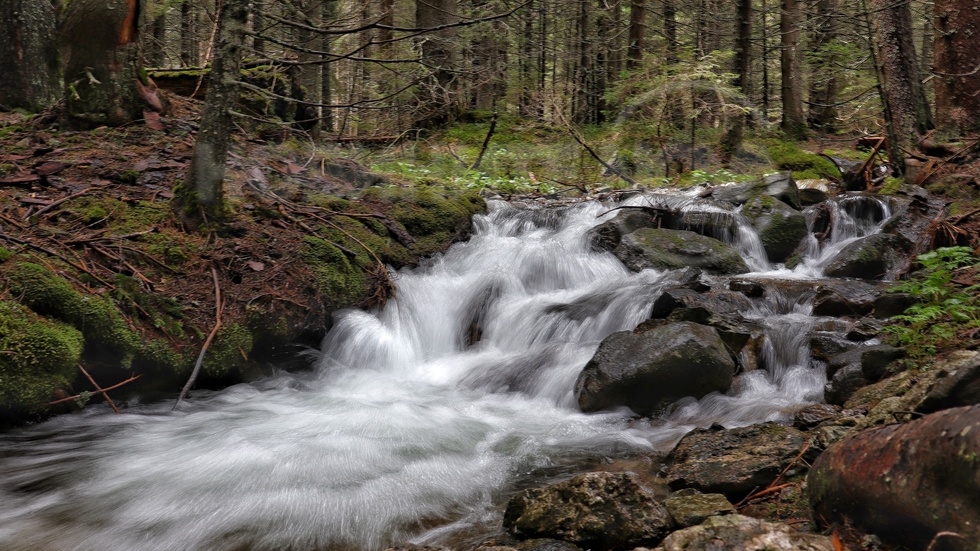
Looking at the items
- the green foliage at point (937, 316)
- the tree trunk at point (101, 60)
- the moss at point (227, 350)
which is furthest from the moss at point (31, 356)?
the green foliage at point (937, 316)

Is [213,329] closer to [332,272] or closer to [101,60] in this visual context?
[332,272]

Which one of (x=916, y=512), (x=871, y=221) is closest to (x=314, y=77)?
(x=871, y=221)

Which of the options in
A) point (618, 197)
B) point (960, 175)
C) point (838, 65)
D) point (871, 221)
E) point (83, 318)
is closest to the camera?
point (83, 318)

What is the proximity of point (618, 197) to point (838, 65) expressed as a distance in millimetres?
9926

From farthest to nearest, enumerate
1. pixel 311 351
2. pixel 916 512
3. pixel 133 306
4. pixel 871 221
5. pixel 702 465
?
pixel 871 221 < pixel 311 351 < pixel 133 306 < pixel 702 465 < pixel 916 512

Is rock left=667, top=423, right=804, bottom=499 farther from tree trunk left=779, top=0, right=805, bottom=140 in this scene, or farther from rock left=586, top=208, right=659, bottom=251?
tree trunk left=779, top=0, right=805, bottom=140

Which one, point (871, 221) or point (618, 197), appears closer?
point (871, 221)

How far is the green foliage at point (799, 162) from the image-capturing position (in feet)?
41.4

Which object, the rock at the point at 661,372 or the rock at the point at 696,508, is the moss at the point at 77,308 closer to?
the rock at the point at 661,372

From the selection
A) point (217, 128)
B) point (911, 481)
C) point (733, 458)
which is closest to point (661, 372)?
point (733, 458)

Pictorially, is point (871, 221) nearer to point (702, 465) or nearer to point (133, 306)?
point (702, 465)

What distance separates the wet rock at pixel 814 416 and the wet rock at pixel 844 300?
2373 mm

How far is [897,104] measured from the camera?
845cm

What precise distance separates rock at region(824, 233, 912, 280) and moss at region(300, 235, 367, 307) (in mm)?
5728
